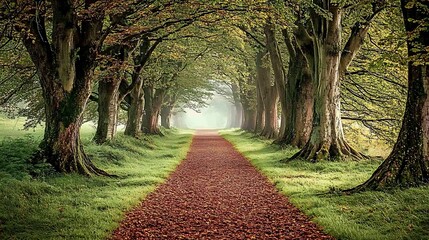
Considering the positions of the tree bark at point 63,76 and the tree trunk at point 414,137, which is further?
the tree bark at point 63,76

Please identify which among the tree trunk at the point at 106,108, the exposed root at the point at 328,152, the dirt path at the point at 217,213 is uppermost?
the tree trunk at the point at 106,108

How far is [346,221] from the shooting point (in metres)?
7.14

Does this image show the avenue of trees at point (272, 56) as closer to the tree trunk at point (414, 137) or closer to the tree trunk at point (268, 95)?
the tree trunk at point (414, 137)

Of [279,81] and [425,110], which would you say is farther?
[279,81]

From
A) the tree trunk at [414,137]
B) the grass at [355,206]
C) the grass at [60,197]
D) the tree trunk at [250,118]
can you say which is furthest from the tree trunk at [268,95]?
the tree trunk at [414,137]

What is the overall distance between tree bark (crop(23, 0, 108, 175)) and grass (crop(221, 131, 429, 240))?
6.22m

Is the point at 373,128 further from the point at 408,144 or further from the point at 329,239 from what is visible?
the point at 329,239

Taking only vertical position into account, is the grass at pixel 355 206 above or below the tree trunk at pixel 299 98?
below

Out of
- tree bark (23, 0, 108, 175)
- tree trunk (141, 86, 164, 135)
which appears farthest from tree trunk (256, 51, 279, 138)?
tree bark (23, 0, 108, 175)

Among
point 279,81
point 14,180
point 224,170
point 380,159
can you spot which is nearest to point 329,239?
point 14,180

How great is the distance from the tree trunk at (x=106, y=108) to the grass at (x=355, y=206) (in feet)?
31.5

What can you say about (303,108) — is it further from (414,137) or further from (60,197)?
(60,197)

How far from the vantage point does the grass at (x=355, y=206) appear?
21.1 feet

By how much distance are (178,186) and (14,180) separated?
436 cm
